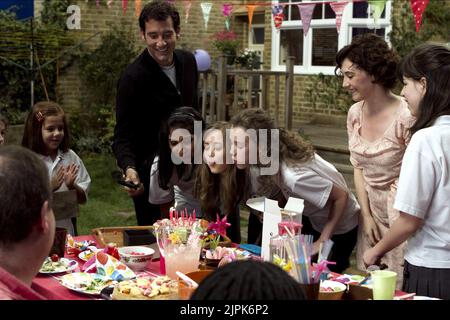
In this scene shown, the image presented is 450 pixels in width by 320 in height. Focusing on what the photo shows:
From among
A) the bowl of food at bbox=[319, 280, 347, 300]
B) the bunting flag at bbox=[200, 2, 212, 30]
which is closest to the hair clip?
the bowl of food at bbox=[319, 280, 347, 300]

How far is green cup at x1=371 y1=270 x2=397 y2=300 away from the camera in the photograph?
83.0 inches

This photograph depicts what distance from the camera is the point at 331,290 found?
2.30 m

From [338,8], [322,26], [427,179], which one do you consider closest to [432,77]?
[427,179]

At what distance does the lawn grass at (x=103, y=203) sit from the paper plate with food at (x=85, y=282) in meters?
3.78

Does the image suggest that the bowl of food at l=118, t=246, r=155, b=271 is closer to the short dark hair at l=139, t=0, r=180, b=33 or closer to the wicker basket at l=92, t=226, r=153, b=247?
the wicker basket at l=92, t=226, r=153, b=247

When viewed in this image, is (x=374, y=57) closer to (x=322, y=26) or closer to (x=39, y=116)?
(x=39, y=116)

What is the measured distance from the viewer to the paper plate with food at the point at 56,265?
266 cm

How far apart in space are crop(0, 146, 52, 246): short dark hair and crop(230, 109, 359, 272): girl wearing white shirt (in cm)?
152

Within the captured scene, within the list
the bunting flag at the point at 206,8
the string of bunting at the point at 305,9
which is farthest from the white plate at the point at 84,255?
the bunting flag at the point at 206,8

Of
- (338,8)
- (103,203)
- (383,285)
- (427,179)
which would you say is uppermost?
(338,8)

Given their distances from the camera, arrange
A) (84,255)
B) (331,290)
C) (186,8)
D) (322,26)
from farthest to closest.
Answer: (186,8), (322,26), (84,255), (331,290)

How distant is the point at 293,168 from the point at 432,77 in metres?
0.83
